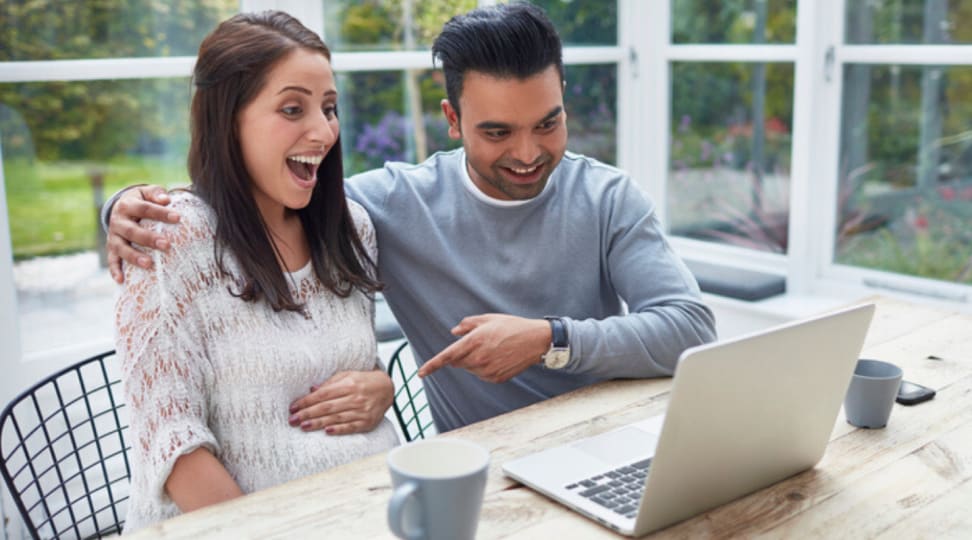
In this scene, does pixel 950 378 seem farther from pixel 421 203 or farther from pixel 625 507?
pixel 421 203

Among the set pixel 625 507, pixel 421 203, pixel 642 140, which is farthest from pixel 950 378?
pixel 642 140

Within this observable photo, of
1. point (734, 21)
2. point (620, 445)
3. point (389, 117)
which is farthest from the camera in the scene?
point (734, 21)

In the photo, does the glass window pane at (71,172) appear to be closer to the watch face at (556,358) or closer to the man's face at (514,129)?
the man's face at (514,129)

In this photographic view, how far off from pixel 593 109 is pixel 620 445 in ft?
7.74

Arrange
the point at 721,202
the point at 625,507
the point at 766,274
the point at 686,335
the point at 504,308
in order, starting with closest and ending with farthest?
the point at 625,507
the point at 686,335
the point at 504,308
the point at 766,274
the point at 721,202

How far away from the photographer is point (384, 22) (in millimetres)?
2863

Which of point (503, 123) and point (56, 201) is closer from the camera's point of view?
point (503, 123)

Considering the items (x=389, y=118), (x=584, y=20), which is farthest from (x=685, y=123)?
(x=389, y=118)

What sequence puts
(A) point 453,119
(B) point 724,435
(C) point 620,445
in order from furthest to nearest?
1. (A) point 453,119
2. (C) point 620,445
3. (B) point 724,435

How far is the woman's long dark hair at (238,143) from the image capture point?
4.67 ft

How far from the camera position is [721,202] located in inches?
135

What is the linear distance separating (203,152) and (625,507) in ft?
2.72

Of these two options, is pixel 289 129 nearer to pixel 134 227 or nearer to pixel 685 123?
pixel 134 227

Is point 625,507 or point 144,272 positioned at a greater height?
point 144,272
